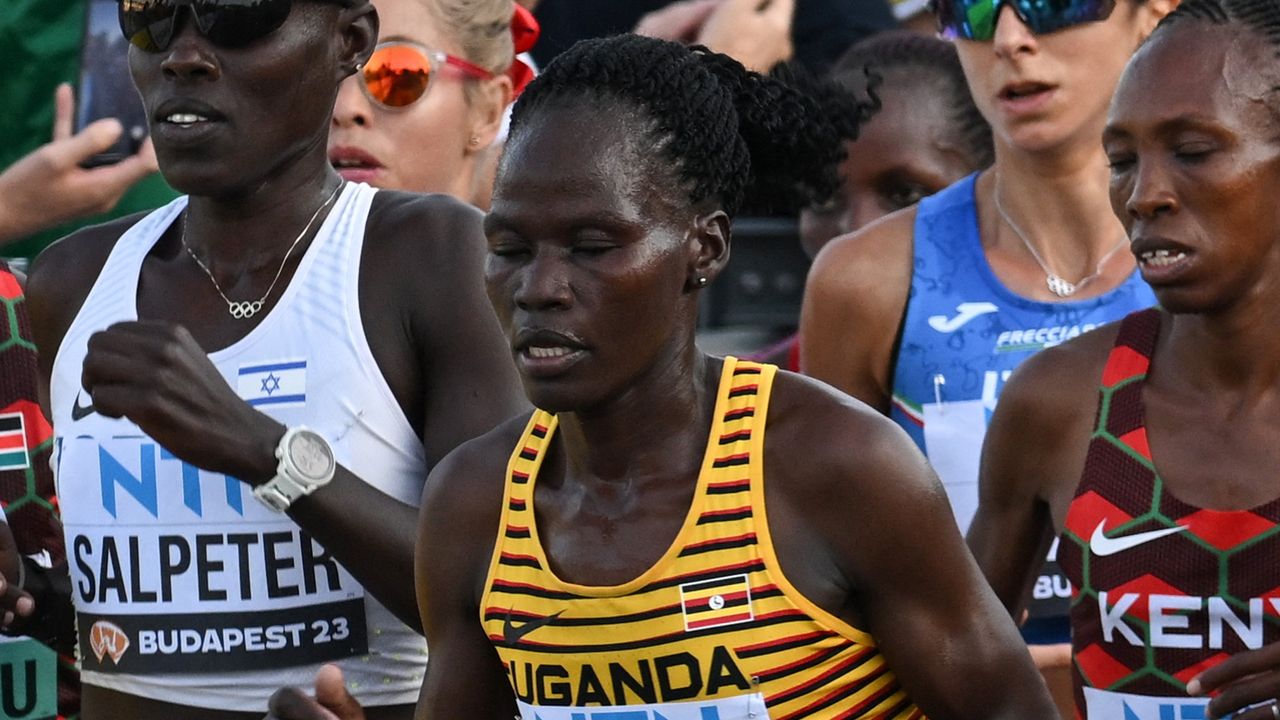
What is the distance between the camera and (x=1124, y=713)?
3482mm

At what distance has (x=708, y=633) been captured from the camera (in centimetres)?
298

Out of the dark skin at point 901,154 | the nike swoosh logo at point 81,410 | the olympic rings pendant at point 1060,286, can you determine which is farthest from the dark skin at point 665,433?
the dark skin at point 901,154

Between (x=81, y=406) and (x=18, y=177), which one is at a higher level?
(x=18, y=177)

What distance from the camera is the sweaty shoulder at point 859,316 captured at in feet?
15.5

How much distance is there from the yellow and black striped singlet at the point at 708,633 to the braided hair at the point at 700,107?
1.10ft

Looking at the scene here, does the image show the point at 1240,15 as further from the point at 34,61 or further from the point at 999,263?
the point at 34,61

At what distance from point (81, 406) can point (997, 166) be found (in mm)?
2131

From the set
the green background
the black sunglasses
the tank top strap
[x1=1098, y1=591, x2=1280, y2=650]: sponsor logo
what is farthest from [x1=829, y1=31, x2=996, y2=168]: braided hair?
[x1=1098, y1=591, x2=1280, y2=650]: sponsor logo

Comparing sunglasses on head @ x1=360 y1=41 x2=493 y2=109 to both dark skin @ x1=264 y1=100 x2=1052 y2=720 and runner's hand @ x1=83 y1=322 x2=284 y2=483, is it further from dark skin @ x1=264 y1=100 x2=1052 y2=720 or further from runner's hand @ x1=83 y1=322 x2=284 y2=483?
dark skin @ x1=264 y1=100 x2=1052 y2=720

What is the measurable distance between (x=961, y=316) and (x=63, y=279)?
72.1 inches

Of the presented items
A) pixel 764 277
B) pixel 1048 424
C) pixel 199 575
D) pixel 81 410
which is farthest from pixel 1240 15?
pixel 764 277

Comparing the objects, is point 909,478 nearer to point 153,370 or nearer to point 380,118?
point 153,370

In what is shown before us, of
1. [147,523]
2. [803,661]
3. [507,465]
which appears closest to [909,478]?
[803,661]

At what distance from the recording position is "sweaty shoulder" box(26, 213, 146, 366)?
388 cm
